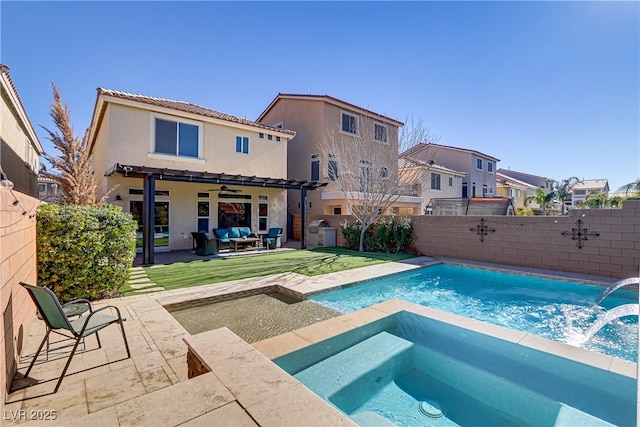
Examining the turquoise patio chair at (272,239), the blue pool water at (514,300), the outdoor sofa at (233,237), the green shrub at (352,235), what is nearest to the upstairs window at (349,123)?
the green shrub at (352,235)

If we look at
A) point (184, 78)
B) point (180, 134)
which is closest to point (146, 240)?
point (180, 134)

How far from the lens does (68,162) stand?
11.9m

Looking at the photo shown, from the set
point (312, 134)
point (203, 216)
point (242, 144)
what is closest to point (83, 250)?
point (203, 216)

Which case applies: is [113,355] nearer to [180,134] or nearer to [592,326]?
[592,326]

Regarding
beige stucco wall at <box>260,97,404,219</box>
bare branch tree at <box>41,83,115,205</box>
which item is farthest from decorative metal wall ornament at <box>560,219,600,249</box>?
bare branch tree at <box>41,83,115,205</box>

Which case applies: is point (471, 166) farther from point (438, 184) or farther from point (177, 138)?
point (177, 138)

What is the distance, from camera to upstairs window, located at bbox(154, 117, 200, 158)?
1346 centimetres

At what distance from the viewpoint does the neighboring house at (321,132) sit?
19.8 m

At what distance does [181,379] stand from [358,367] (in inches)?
89.9

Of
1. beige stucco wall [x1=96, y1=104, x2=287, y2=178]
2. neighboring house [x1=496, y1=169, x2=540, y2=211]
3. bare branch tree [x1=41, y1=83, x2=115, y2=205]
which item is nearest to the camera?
bare branch tree [x1=41, y1=83, x2=115, y2=205]

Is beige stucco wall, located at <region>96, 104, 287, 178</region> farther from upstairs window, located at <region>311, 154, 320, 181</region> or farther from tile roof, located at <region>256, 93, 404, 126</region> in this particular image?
tile roof, located at <region>256, 93, 404, 126</region>

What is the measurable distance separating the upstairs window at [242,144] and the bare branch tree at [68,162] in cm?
636

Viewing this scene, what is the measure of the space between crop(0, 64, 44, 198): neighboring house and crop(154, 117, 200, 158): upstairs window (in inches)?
181

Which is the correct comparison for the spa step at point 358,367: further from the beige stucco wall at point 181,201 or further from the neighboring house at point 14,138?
the beige stucco wall at point 181,201
